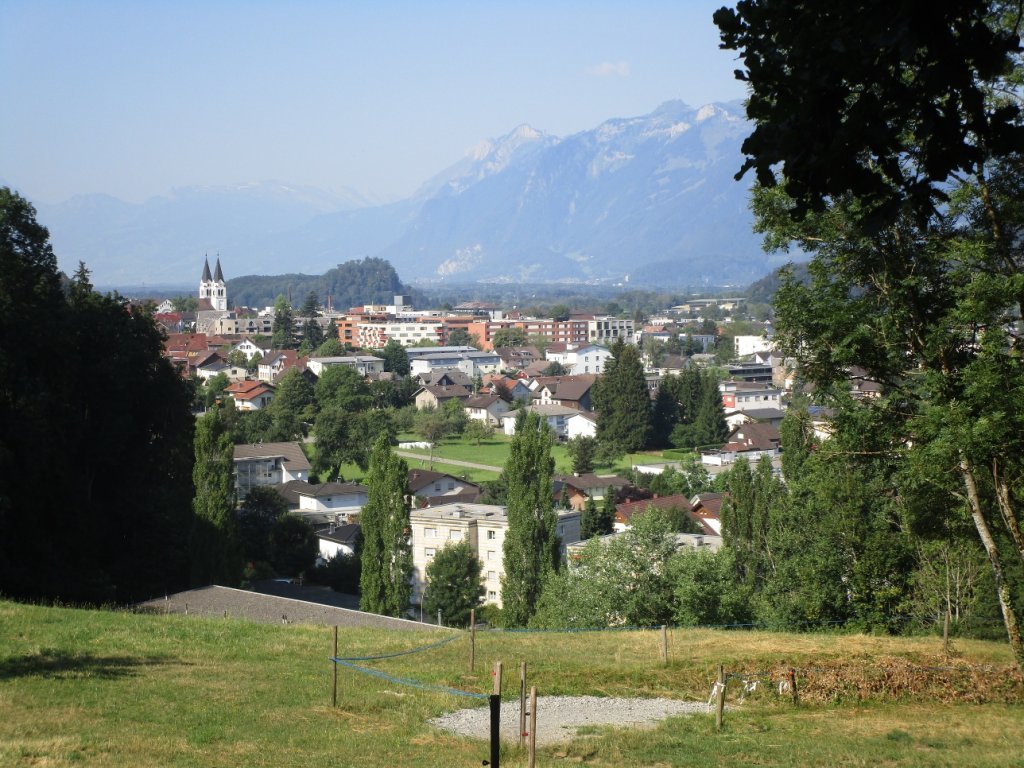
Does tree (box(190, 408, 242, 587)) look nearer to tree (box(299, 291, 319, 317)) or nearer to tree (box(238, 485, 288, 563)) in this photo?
tree (box(238, 485, 288, 563))

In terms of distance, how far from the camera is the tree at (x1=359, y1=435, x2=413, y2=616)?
77.7 feet

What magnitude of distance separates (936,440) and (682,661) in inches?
132

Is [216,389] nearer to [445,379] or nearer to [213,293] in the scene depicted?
[445,379]

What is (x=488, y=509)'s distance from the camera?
30.5 metres

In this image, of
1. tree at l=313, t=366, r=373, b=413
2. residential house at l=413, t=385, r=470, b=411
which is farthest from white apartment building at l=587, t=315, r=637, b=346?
tree at l=313, t=366, r=373, b=413

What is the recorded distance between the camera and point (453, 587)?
24812 millimetres

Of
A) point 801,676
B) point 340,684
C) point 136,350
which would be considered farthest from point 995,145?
point 136,350

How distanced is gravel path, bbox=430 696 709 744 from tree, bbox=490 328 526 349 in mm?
108114

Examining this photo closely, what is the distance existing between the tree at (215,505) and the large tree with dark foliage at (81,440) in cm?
98

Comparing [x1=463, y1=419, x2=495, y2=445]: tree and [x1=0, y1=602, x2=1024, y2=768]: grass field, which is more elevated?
[x1=0, y1=602, x2=1024, y2=768]: grass field

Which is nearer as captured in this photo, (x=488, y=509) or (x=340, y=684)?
(x=340, y=684)

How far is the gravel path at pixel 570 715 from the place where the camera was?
7.62m

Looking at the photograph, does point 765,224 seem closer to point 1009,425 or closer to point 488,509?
point 1009,425

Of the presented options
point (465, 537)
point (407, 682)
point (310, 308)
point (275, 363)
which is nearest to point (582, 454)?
point (465, 537)
